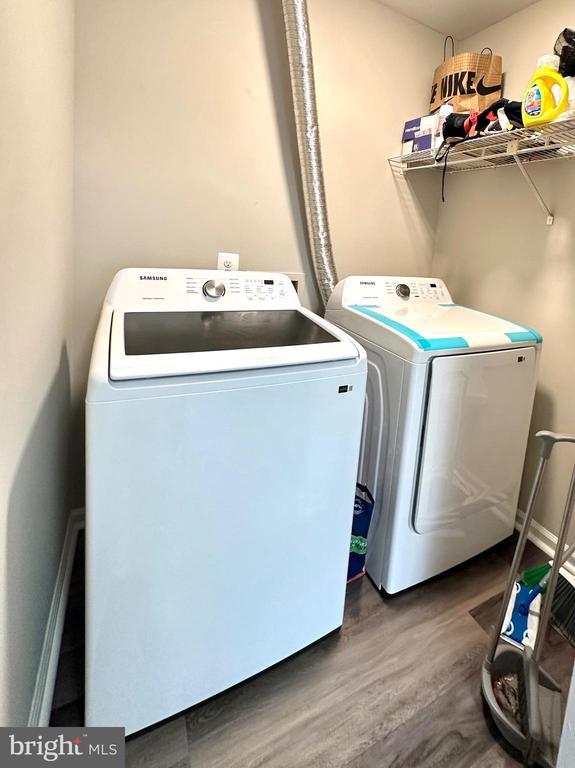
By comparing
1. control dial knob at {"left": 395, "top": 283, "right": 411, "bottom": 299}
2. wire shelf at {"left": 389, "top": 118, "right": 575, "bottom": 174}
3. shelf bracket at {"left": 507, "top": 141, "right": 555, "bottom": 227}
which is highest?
wire shelf at {"left": 389, "top": 118, "right": 575, "bottom": 174}

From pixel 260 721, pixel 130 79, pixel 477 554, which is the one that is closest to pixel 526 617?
pixel 477 554

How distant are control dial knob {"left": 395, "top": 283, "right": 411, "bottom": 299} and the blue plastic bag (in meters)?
0.88

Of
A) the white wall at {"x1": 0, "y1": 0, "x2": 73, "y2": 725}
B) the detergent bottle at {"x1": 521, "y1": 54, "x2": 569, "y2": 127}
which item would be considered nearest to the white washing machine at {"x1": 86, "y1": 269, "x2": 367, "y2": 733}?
the white wall at {"x1": 0, "y1": 0, "x2": 73, "y2": 725}

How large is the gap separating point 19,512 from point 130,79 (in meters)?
1.45

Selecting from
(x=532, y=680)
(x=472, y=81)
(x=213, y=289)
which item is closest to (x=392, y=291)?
(x=213, y=289)

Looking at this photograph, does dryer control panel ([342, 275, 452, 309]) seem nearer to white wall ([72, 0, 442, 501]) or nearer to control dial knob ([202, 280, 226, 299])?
white wall ([72, 0, 442, 501])

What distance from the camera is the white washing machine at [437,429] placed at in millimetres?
1403

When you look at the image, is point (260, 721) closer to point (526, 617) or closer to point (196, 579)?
point (196, 579)

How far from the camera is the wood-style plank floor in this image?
111 centimetres

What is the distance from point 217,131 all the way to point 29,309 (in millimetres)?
1163

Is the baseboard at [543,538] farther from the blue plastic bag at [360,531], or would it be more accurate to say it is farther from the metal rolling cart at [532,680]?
the blue plastic bag at [360,531]

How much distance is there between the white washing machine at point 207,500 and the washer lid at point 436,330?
27 centimetres

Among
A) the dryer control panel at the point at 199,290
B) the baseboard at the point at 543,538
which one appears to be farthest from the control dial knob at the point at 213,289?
the baseboard at the point at 543,538

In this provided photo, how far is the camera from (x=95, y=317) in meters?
1.63
